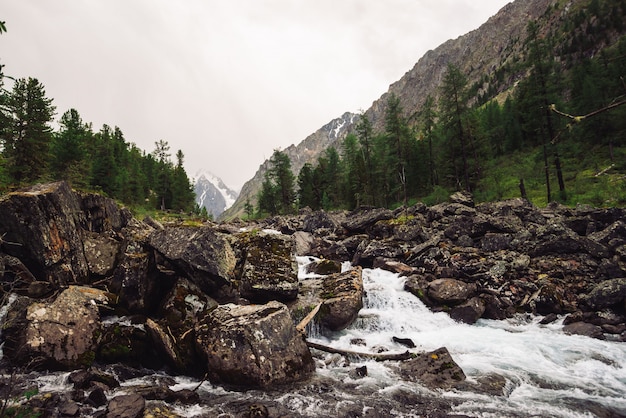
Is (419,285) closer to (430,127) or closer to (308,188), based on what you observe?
(430,127)

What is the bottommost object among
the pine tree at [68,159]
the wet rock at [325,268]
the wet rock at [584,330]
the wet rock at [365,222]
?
the wet rock at [584,330]

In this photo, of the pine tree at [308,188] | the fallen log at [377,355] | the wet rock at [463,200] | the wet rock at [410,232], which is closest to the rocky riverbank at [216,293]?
the fallen log at [377,355]

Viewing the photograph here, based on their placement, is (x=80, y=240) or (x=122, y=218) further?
(x=122, y=218)

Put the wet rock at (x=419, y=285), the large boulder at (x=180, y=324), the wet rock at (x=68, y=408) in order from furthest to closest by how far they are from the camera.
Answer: the wet rock at (x=419, y=285) → the large boulder at (x=180, y=324) → the wet rock at (x=68, y=408)

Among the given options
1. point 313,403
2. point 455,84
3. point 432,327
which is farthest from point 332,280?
point 455,84

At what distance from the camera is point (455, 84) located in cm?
4356

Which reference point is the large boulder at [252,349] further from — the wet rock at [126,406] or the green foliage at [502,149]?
the green foliage at [502,149]

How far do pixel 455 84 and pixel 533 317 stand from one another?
36347 millimetres

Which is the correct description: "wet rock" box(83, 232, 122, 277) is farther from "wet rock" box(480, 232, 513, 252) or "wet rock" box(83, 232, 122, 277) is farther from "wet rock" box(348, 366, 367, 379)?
"wet rock" box(480, 232, 513, 252)

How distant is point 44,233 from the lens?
14.3 meters

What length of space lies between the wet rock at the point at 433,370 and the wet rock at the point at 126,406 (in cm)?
854

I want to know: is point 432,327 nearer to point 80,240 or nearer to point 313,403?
point 313,403

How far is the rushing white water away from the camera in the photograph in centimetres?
978

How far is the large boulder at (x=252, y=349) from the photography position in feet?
34.8
